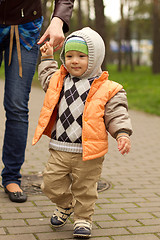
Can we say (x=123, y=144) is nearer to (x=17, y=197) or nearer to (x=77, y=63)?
(x=77, y=63)

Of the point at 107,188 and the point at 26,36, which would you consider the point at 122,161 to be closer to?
the point at 107,188

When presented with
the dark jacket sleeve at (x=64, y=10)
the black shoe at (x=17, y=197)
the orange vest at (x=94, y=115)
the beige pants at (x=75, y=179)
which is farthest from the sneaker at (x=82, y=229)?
the dark jacket sleeve at (x=64, y=10)

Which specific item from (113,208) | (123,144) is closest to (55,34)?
(123,144)

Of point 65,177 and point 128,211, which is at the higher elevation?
point 65,177

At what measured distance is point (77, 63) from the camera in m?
3.16

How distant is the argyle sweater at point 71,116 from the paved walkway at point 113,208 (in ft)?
2.05

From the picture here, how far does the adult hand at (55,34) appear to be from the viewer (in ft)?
11.1

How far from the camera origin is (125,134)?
308 cm

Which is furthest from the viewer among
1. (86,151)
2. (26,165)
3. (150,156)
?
(150,156)

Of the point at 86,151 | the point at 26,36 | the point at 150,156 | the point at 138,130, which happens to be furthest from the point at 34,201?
the point at 138,130

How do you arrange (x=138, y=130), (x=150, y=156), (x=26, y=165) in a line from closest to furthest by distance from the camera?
(x=26, y=165) < (x=150, y=156) < (x=138, y=130)

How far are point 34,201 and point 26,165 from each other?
4.93 ft

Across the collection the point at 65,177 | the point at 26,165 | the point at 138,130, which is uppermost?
the point at 65,177

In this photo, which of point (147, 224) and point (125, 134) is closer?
point (125, 134)
